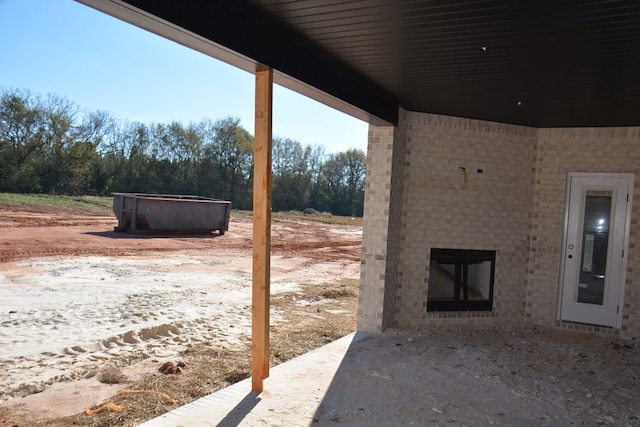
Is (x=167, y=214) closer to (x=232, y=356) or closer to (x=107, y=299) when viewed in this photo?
(x=107, y=299)

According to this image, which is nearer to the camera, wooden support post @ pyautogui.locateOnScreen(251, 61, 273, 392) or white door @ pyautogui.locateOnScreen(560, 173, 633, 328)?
wooden support post @ pyautogui.locateOnScreen(251, 61, 273, 392)

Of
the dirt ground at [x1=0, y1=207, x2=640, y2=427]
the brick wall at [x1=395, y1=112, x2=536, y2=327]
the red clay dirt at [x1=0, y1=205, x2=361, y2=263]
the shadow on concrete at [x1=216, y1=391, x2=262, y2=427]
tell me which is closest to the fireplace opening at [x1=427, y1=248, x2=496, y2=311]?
the brick wall at [x1=395, y1=112, x2=536, y2=327]

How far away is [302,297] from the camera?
8797mm

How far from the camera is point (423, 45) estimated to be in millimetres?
3951

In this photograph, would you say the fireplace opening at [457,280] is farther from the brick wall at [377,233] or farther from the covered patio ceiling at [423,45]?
the covered patio ceiling at [423,45]

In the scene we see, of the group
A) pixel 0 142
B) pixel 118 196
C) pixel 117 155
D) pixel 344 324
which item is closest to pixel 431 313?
pixel 344 324

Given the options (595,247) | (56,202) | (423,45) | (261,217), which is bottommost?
(56,202)

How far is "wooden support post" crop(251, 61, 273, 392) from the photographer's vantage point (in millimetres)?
3984

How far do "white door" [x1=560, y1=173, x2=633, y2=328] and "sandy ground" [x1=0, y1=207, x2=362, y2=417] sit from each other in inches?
175

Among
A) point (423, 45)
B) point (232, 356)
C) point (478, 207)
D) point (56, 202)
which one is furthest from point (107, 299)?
point (56, 202)

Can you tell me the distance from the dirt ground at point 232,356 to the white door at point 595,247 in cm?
44

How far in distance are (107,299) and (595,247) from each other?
24.2ft

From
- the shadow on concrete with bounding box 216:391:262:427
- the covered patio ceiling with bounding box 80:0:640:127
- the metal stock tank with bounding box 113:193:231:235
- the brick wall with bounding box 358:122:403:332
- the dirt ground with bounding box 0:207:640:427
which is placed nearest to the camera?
the covered patio ceiling with bounding box 80:0:640:127

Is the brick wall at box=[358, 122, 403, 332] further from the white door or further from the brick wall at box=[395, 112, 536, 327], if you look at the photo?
the white door
